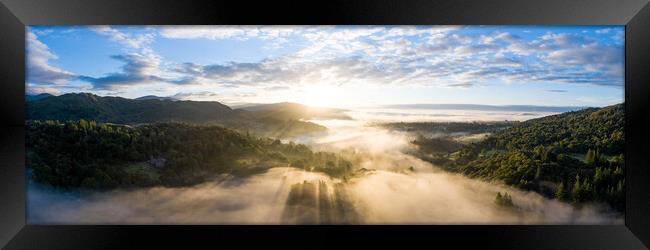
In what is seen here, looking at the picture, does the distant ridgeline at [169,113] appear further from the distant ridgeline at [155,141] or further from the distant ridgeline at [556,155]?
the distant ridgeline at [556,155]

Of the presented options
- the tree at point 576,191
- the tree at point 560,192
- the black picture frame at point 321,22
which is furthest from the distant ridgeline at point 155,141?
the tree at point 576,191

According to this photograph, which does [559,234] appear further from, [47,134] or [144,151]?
[47,134]

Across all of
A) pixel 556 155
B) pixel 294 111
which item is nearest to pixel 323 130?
pixel 294 111

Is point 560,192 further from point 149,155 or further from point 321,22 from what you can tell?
point 149,155

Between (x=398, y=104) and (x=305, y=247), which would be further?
(x=398, y=104)

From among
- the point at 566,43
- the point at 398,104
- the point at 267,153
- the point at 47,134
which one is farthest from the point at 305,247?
the point at 566,43
